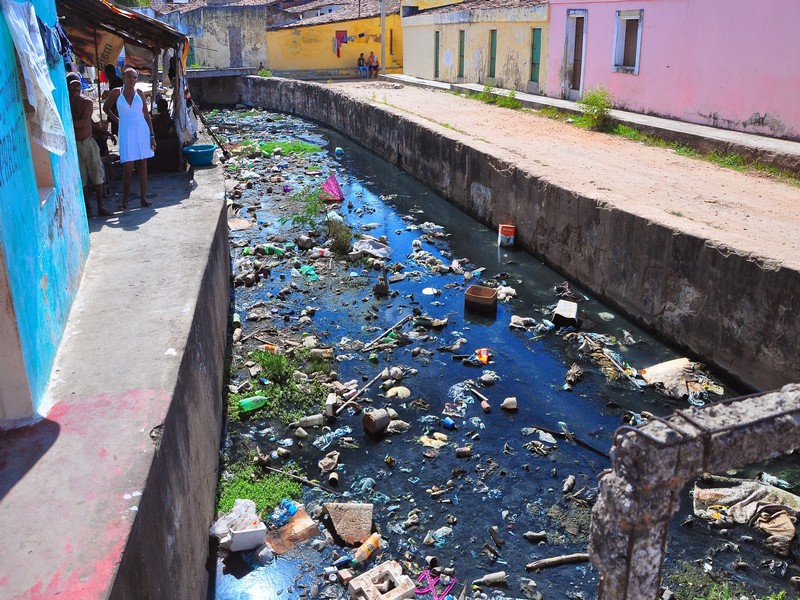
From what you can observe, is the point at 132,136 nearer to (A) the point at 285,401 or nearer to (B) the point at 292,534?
(A) the point at 285,401

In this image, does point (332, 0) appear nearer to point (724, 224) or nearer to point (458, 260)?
point (458, 260)

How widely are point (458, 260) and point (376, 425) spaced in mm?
4751

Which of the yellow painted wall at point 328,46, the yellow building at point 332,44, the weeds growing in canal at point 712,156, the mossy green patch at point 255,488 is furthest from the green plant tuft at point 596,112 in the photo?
the yellow painted wall at point 328,46

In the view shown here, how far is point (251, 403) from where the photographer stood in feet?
20.7

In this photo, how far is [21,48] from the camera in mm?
4289

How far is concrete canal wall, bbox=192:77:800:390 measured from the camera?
6262 millimetres

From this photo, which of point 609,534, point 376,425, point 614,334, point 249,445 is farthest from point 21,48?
point 614,334

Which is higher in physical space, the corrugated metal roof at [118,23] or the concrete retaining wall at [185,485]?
the corrugated metal roof at [118,23]

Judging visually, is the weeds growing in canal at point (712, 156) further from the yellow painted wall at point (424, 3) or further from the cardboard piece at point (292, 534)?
the yellow painted wall at point (424, 3)

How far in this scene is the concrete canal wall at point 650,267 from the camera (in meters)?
6.26

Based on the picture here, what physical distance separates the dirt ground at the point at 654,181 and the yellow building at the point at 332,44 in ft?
58.9

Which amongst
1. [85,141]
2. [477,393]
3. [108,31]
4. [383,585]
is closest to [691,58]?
[477,393]

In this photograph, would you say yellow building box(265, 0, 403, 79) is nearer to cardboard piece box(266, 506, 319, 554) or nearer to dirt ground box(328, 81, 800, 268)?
dirt ground box(328, 81, 800, 268)

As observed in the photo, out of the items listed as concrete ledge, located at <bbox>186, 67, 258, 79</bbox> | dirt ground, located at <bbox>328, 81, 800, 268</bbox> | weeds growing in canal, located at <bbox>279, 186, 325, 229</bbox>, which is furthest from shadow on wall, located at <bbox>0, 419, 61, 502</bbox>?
concrete ledge, located at <bbox>186, 67, 258, 79</bbox>
